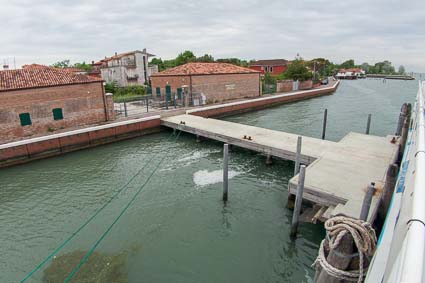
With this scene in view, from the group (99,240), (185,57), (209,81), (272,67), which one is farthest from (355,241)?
(272,67)

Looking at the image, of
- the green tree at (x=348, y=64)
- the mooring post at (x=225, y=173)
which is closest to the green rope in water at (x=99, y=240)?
the mooring post at (x=225, y=173)

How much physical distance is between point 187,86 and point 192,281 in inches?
823

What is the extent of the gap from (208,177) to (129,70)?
32.5m

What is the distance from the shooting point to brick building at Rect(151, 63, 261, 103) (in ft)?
86.7

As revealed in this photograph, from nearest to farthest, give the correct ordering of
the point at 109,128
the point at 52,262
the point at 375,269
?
the point at 375,269
the point at 52,262
the point at 109,128

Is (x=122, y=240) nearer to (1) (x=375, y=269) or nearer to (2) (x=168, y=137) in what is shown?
(1) (x=375, y=269)

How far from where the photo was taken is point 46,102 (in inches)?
658

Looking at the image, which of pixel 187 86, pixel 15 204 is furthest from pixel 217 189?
pixel 187 86

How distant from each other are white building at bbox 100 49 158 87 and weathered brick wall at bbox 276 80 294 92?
19134 millimetres

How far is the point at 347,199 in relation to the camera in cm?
733

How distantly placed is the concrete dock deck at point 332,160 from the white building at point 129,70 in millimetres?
26333

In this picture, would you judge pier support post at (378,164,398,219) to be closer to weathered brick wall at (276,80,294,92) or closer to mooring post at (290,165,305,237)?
mooring post at (290,165,305,237)

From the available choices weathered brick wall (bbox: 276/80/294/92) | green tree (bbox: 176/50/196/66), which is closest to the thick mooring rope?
weathered brick wall (bbox: 276/80/294/92)

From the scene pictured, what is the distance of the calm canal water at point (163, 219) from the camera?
6781 millimetres
